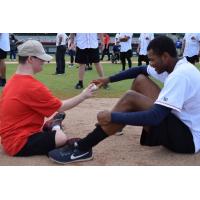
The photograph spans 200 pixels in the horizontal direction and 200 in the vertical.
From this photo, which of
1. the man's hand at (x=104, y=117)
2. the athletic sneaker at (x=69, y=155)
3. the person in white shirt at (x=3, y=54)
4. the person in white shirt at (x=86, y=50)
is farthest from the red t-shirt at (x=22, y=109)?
the person in white shirt at (x=3, y=54)

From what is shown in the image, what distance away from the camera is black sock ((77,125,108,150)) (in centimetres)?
358

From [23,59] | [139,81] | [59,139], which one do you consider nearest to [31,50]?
[23,59]

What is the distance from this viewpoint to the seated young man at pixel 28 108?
376cm

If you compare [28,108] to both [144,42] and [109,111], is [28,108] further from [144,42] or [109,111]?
[144,42]

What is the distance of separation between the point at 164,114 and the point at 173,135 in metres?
0.37

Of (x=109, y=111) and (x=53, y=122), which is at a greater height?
(x=109, y=111)

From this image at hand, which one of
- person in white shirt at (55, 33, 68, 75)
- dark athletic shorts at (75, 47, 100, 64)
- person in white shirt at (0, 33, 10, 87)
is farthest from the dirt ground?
person in white shirt at (55, 33, 68, 75)

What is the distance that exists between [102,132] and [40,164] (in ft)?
2.22

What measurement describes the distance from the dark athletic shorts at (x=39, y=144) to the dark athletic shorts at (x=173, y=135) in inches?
38.6

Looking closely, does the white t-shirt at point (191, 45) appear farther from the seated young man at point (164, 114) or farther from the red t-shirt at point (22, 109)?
the red t-shirt at point (22, 109)

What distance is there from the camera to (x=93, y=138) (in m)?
3.63

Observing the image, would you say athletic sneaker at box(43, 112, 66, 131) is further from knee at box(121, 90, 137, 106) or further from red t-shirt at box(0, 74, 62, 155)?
knee at box(121, 90, 137, 106)

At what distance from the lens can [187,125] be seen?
3.70 metres

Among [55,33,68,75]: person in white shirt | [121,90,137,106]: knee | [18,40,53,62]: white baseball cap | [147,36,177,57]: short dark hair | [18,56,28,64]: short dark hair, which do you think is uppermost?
[147,36,177,57]: short dark hair
